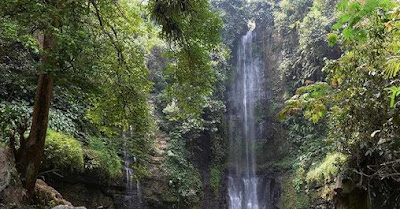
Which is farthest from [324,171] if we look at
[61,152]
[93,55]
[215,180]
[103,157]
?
[93,55]

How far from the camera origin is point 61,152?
756 cm

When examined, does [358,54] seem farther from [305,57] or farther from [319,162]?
[305,57]

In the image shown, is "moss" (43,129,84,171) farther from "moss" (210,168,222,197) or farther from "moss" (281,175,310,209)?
"moss" (281,175,310,209)

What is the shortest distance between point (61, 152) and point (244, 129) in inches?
408

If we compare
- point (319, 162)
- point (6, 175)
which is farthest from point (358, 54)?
point (319, 162)

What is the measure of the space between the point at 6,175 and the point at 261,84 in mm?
14410

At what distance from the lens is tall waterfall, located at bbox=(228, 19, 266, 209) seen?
46.6 feet

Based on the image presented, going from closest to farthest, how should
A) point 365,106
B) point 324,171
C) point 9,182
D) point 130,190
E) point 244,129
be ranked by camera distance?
point 365,106, point 9,182, point 324,171, point 130,190, point 244,129

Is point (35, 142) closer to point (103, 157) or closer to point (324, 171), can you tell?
point (103, 157)

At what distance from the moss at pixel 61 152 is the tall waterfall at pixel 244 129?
7592 mm

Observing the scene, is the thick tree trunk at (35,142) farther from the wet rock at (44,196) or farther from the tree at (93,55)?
the wet rock at (44,196)

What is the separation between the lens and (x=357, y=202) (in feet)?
15.8

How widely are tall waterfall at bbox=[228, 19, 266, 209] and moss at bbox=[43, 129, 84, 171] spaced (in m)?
7.59

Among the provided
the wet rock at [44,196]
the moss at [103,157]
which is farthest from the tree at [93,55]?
the moss at [103,157]
